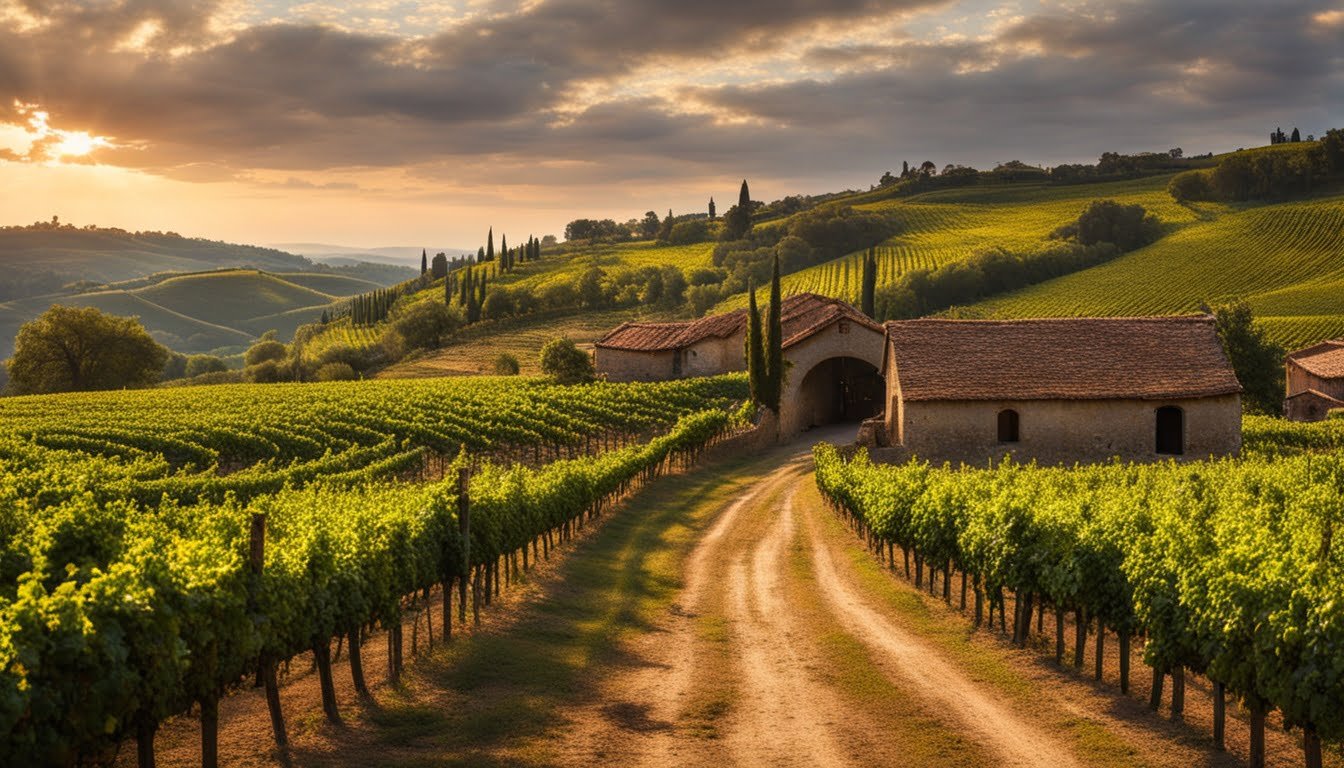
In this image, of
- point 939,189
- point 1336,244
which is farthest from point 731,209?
point 1336,244

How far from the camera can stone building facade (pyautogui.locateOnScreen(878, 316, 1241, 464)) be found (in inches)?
1639

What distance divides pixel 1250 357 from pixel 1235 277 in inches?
1472

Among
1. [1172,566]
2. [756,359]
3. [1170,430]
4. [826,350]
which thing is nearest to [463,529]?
[1172,566]

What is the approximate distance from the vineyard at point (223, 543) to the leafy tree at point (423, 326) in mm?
58749

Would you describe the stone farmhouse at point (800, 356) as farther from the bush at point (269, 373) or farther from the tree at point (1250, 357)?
the bush at point (269, 373)

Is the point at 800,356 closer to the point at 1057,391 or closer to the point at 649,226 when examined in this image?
the point at 1057,391

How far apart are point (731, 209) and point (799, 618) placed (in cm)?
13217

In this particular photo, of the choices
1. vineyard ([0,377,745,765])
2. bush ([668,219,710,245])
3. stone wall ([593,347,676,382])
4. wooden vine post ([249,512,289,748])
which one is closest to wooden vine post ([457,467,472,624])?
vineyard ([0,377,745,765])

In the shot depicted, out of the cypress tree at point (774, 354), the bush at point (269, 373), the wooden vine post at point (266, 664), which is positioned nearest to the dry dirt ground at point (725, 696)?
the wooden vine post at point (266, 664)

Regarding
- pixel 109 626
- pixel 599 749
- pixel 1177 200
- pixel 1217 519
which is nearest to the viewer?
pixel 109 626

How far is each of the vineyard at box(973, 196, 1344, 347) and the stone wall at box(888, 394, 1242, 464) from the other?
43275 millimetres

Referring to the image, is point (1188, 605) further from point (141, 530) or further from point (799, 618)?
point (141, 530)

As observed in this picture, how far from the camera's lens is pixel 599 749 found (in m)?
12.9

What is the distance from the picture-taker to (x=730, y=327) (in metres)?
67.0
